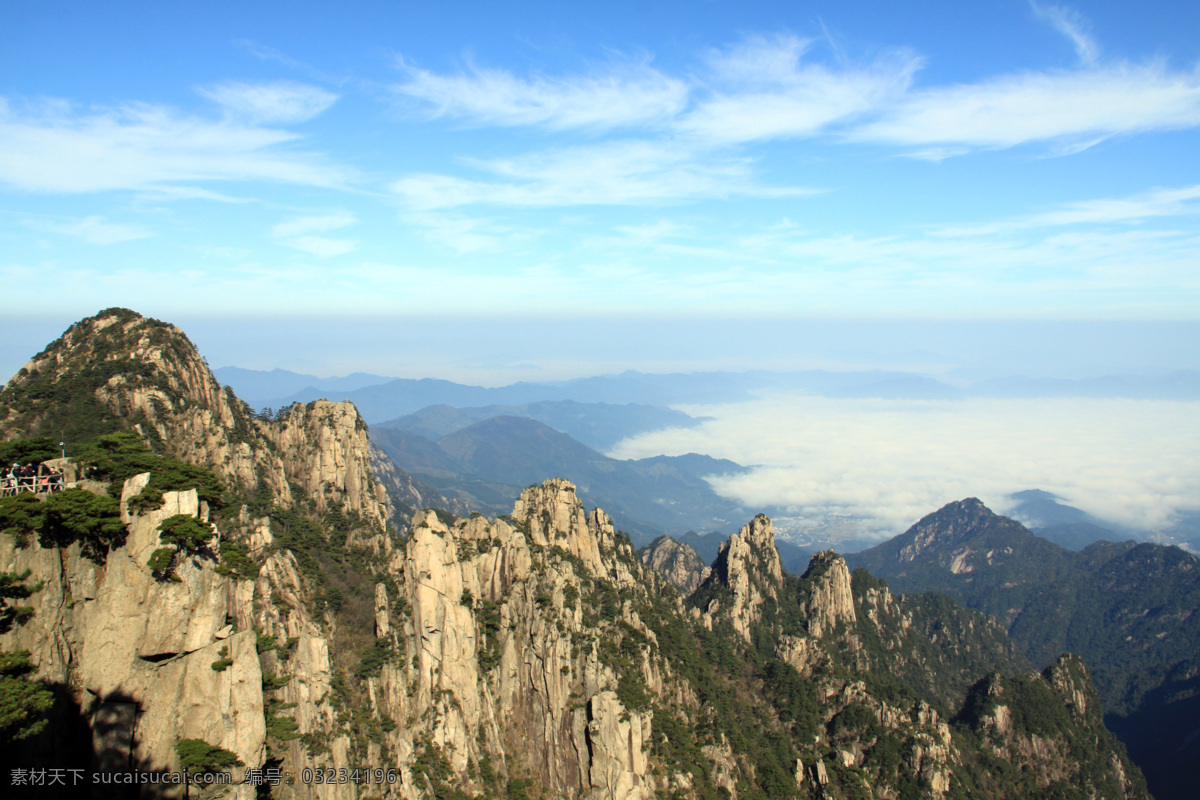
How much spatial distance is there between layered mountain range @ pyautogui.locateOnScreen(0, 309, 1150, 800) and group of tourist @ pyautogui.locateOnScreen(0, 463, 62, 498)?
80.7 inches

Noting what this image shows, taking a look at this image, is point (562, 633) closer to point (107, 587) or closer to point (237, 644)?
point (237, 644)

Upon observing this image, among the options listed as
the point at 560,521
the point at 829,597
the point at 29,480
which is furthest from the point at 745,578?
the point at 29,480

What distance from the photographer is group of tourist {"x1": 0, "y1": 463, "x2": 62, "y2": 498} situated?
36250mm

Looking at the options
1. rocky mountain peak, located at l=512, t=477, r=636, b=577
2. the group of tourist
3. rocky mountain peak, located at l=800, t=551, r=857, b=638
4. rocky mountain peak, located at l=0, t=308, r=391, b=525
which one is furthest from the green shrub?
rocky mountain peak, located at l=800, t=551, r=857, b=638

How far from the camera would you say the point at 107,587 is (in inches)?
1297

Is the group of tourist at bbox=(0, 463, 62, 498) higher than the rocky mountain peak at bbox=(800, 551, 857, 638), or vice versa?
the group of tourist at bbox=(0, 463, 62, 498)

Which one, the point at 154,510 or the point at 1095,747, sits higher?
the point at 154,510

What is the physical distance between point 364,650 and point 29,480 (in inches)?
1443

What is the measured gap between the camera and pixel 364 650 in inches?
2640

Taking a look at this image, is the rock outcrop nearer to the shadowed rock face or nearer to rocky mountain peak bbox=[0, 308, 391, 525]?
rocky mountain peak bbox=[0, 308, 391, 525]

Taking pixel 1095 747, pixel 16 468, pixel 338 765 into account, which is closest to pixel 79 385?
pixel 16 468

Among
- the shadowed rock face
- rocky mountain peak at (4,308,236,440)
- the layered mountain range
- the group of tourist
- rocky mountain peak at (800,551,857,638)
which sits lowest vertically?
the shadowed rock face

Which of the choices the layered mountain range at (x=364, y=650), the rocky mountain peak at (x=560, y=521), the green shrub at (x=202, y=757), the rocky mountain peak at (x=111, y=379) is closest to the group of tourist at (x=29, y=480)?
the layered mountain range at (x=364, y=650)

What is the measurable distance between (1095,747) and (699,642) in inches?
3476
